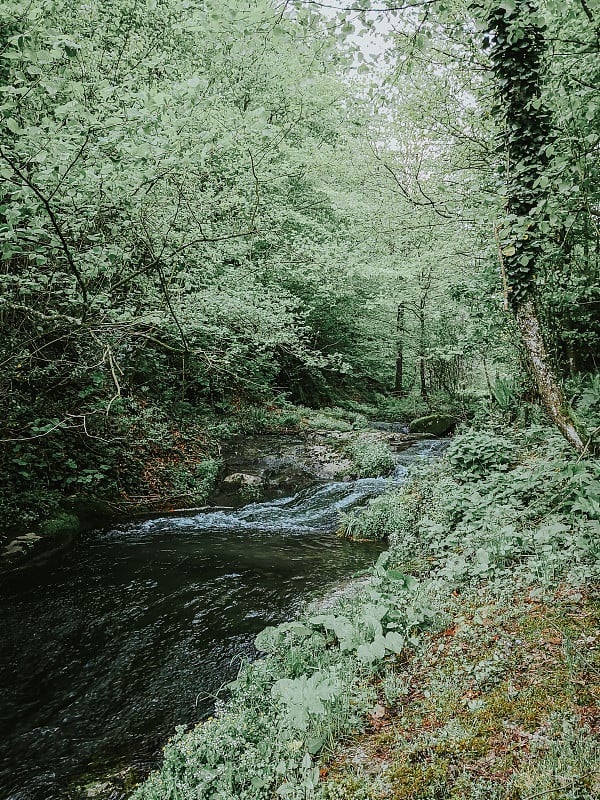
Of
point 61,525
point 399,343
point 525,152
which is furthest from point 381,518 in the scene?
point 399,343

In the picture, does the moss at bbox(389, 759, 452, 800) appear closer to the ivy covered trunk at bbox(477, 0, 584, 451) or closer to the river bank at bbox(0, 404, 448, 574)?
the ivy covered trunk at bbox(477, 0, 584, 451)

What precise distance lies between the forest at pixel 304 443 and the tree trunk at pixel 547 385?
0.02 m

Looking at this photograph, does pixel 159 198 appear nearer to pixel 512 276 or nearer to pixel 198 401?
pixel 512 276

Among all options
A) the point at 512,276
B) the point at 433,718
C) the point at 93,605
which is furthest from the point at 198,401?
the point at 433,718

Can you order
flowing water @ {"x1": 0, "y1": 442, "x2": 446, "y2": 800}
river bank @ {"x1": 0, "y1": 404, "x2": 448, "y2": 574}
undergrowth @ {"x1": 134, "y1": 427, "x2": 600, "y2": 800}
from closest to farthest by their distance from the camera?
1. undergrowth @ {"x1": 134, "y1": 427, "x2": 600, "y2": 800}
2. flowing water @ {"x1": 0, "y1": 442, "x2": 446, "y2": 800}
3. river bank @ {"x1": 0, "y1": 404, "x2": 448, "y2": 574}

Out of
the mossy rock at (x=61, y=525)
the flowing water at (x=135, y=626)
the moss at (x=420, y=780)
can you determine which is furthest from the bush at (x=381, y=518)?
the moss at (x=420, y=780)

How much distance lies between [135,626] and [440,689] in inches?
158

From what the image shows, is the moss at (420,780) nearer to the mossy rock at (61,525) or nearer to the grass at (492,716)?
the grass at (492,716)

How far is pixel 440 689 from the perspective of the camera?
131 inches

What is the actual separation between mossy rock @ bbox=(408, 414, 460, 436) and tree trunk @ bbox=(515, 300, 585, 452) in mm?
11496

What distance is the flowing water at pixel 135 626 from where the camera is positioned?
4145mm

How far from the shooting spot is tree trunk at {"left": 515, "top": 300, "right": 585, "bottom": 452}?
454 centimetres

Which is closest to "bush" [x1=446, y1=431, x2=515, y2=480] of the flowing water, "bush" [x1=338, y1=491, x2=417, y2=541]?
"bush" [x1=338, y1=491, x2=417, y2=541]

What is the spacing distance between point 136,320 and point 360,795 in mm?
4582
